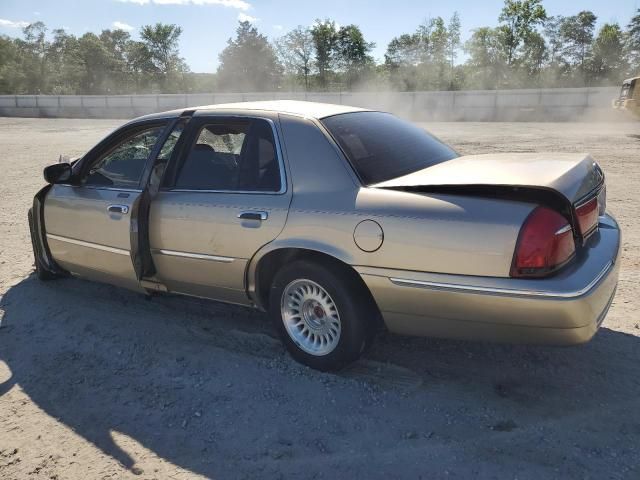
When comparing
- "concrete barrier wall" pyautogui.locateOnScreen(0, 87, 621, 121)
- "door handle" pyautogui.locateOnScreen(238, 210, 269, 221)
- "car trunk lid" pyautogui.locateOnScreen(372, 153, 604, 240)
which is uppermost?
"concrete barrier wall" pyautogui.locateOnScreen(0, 87, 621, 121)

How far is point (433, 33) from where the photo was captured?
52.0m

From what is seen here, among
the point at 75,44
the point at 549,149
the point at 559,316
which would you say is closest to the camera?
the point at 559,316

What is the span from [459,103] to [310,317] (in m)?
26.3

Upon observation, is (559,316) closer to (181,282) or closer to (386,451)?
(386,451)

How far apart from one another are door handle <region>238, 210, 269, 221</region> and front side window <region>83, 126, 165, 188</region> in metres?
1.01

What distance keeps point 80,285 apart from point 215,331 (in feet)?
5.82

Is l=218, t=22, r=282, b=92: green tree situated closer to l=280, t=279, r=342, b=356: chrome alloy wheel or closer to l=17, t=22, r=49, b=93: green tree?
l=17, t=22, r=49, b=93: green tree

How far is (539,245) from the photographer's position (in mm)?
2494

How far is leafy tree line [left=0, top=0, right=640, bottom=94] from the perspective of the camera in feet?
155

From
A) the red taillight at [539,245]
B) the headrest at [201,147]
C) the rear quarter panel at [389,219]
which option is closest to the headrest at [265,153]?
the rear quarter panel at [389,219]

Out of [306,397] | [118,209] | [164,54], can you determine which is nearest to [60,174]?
[118,209]

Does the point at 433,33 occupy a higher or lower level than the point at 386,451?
higher

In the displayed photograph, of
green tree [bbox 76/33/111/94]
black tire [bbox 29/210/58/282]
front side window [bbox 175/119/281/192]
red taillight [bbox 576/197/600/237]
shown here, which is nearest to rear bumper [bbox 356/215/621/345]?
red taillight [bbox 576/197/600/237]

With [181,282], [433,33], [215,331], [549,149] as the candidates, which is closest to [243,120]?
[181,282]
